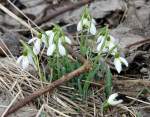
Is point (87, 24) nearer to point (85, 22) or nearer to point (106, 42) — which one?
point (85, 22)

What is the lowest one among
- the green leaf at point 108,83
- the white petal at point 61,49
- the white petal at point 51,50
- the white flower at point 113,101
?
the white flower at point 113,101

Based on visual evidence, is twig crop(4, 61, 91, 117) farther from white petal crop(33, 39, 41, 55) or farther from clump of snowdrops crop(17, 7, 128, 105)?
white petal crop(33, 39, 41, 55)

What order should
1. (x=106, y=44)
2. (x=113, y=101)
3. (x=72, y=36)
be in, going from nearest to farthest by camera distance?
(x=113, y=101), (x=106, y=44), (x=72, y=36)

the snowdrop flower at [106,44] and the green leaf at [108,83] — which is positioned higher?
the snowdrop flower at [106,44]

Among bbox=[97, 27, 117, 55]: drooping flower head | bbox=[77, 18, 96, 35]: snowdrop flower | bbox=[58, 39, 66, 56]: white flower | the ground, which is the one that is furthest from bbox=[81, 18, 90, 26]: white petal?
the ground

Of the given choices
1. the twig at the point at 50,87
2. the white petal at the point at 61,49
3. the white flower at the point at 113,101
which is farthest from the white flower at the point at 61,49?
the white flower at the point at 113,101

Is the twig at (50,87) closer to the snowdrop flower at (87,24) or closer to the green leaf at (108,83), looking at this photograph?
the green leaf at (108,83)

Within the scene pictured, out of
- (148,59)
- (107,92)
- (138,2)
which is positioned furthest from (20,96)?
(138,2)

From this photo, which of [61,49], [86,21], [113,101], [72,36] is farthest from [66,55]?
[72,36]

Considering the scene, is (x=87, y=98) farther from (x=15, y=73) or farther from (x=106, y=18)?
(x=106, y=18)
